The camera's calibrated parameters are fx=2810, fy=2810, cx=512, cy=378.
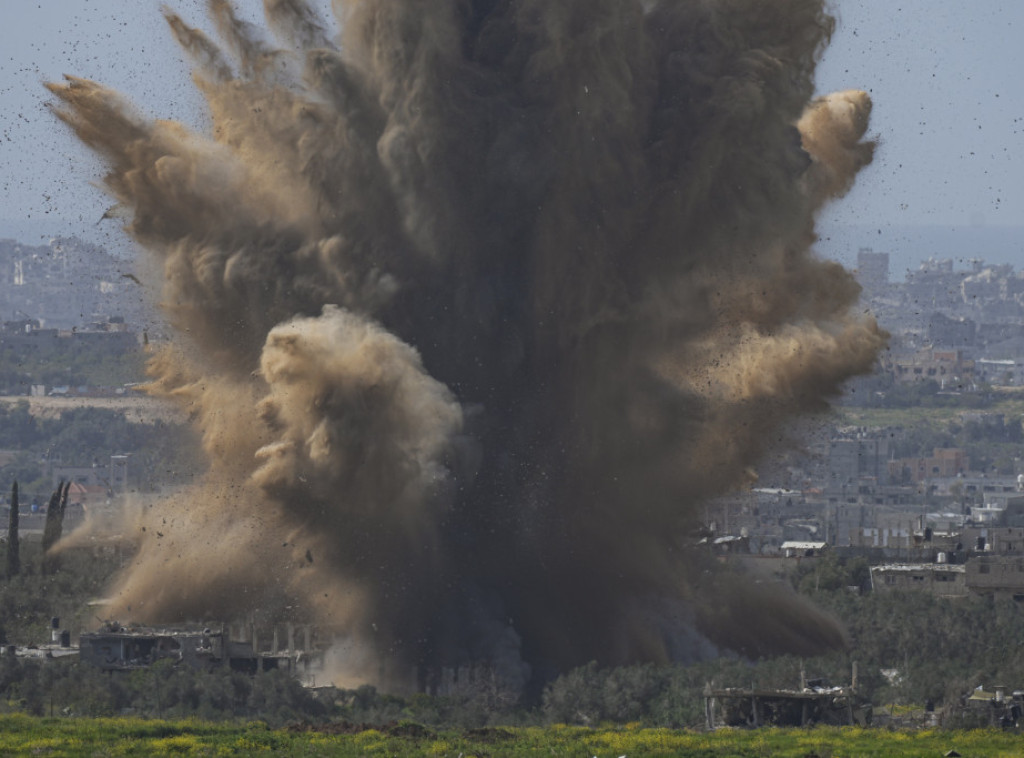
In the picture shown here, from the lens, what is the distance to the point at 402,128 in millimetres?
67062

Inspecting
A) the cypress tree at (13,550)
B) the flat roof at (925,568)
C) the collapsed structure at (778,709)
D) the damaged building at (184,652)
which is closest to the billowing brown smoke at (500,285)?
the damaged building at (184,652)

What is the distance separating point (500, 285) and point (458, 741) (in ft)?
56.2

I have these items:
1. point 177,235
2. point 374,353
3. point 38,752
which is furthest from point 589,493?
point 38,752

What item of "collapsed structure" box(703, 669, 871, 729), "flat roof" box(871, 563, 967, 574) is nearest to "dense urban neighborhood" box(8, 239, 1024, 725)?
"collapsed structure" box(703, 669, 871, 729)

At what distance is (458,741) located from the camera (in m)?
53.2

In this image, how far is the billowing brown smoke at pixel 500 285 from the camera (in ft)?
217

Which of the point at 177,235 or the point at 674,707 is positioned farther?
the point at 177,235

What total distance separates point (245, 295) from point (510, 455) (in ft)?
24.5

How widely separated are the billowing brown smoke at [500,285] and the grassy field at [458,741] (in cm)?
964

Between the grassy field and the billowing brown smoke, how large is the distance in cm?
964

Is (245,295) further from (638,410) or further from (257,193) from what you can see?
(638,410)

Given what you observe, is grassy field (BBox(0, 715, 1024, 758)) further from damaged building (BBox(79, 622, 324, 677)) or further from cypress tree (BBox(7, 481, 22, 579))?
cypress tree (BBox(7, 481, 22, 579))

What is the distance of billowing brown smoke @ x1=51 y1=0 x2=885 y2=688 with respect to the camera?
66188 millimetres

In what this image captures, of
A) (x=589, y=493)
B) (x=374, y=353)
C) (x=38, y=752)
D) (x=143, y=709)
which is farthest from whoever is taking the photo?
(x=589, y=493)
